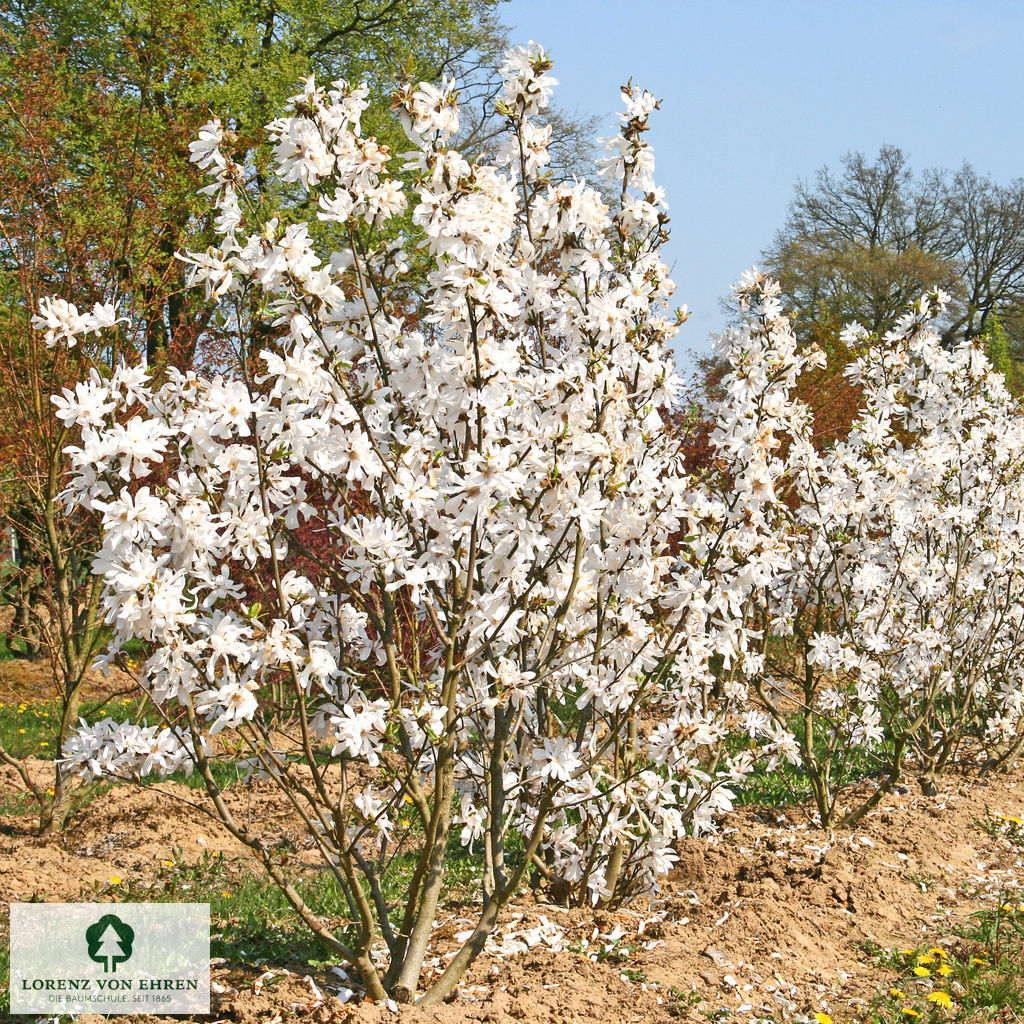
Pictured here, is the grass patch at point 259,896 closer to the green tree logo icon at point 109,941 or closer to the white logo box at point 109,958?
the white logo box at point 109,958

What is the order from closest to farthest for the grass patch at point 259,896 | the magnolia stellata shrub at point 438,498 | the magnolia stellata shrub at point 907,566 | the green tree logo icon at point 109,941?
the magnolia stellata shrub at point 438,498
the green tree logo icon at point 109,941
the grass patch at point 259,896
the magnolia stellata shrub at point 907,566

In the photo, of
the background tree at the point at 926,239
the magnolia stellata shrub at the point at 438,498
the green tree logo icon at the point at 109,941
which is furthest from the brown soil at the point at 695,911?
the background tree at the point at 926,239

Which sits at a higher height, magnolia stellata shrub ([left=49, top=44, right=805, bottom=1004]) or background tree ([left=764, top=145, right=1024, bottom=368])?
background tree ([left=764, top=145, right=1024, bottom=368])

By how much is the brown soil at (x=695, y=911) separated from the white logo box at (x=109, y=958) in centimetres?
15

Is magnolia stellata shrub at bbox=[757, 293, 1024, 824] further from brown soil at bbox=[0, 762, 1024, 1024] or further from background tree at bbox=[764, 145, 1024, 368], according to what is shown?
background tree at bbox=[764, 145, 1024, 368]

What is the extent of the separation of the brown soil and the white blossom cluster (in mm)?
271

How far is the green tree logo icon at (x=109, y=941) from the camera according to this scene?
11.6 feet

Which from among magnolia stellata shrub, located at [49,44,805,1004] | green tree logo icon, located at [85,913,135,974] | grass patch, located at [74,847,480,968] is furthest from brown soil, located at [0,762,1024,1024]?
green tree logo icon, located at [85,913,135,974]

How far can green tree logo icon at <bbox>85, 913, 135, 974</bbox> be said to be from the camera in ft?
11.6

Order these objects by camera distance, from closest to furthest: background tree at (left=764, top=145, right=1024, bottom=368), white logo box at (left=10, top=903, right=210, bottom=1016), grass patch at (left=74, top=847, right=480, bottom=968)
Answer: white logo box at (left=10, top=903, right=210, bottom=1016) < grass patch at (left=74, top=847, right=480, bottom=968) < background tree at (left=764, top=145, right=1024, bottom=368)

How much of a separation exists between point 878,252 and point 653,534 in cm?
3299

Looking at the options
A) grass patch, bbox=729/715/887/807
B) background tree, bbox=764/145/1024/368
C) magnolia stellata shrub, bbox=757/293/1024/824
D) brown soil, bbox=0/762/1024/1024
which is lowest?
brown soil, bbox=0/762/1024/1024

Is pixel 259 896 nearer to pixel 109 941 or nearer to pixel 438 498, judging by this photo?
pixel 109 941

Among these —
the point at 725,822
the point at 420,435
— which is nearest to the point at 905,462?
the point at 725,822
